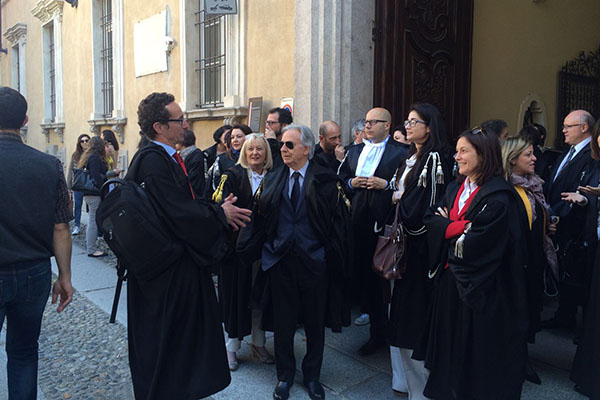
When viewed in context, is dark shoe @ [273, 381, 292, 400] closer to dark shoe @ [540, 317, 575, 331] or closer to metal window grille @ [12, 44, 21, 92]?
dark shoe @ [540, 317, 575, 331]

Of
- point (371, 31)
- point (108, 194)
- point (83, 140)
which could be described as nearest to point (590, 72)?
point (371, 31)

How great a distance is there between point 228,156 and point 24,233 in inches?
107

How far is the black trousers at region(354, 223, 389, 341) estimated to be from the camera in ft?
13.7

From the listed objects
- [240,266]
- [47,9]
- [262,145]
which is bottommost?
[240,266]

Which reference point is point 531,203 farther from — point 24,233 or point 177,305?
point 24,233

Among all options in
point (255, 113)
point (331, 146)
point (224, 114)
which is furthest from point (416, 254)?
point (224, 114)

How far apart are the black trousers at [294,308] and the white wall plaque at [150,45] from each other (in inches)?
265

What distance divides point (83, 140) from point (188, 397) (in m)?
7.16

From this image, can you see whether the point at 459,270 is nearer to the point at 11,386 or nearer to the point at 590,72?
the point at 11,386

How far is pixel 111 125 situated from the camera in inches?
471

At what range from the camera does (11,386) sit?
297cm

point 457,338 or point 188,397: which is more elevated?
point 457,338

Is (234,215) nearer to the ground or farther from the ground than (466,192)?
nearer to the ground

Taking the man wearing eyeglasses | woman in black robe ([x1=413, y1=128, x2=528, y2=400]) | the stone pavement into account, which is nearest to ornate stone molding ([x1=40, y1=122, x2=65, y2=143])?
the stone pavement
